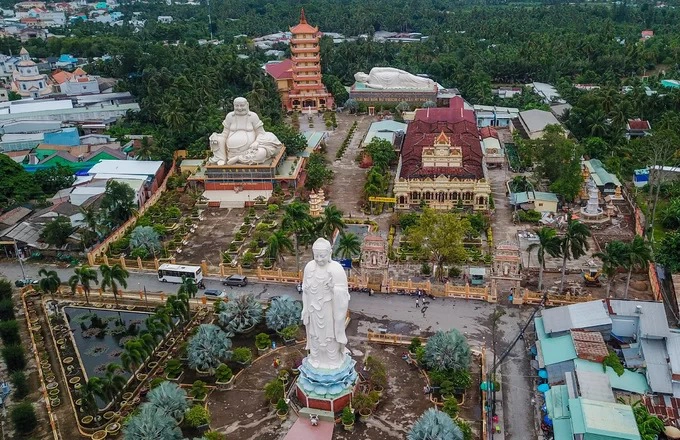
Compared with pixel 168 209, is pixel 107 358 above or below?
below

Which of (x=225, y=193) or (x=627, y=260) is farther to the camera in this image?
(x=225, y=193)

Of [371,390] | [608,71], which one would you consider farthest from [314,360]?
[608,71]

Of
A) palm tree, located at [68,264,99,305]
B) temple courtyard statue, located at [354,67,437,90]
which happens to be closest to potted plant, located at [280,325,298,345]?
palm tree, located at [68,264,99,305]

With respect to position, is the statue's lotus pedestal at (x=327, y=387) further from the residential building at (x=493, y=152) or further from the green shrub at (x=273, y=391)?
the residential building at (x=493, y=152)

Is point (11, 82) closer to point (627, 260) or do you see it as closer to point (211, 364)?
point (211, 364)

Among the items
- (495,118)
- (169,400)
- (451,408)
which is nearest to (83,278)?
(169,400)

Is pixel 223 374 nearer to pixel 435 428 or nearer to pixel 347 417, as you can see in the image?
pixel 347 417
